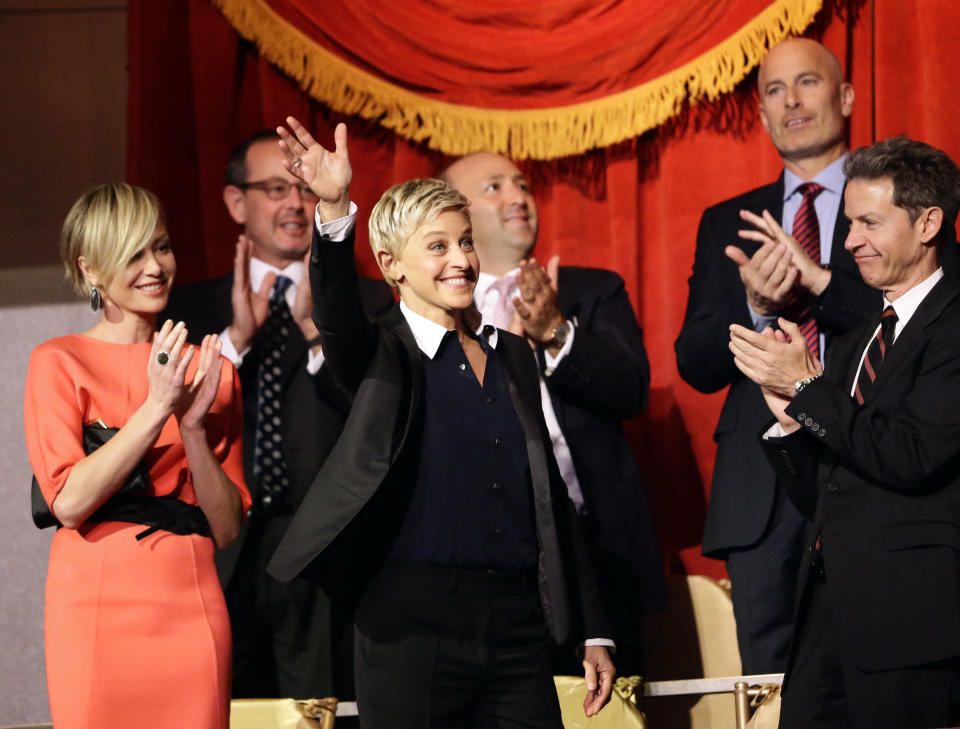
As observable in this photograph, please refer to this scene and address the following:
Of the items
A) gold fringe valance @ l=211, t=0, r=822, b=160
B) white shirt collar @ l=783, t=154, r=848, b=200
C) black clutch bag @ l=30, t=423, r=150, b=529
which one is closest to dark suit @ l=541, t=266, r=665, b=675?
white shirt collar @ l=783, t=154, r=848, b=200

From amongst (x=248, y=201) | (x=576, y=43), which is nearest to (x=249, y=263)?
(x=248, y=201)

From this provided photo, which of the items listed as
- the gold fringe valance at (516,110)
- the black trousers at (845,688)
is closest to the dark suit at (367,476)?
the black trousers at (845,688)

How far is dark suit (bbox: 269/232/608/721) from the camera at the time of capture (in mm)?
2305

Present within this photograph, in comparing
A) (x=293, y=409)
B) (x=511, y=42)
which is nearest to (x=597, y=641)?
(x=293, y=409)

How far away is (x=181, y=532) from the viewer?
261 cm

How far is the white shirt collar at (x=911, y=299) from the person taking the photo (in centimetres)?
269

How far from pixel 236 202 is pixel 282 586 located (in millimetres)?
1186

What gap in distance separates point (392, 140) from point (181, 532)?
2105 millimetres

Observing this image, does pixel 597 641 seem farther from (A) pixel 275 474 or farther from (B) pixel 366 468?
(A) pixel 275 474

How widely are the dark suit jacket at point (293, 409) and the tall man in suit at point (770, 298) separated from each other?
98cm

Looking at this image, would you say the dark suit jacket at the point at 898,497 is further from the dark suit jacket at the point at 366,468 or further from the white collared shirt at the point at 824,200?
the white collared shirt at the point at 824,200

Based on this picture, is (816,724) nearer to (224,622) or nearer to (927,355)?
(927,355)

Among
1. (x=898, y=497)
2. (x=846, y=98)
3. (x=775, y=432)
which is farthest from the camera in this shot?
(x=846, y=98)

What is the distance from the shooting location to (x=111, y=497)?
2.58m
